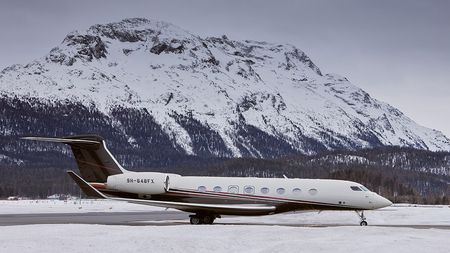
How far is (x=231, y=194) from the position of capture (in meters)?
41.3

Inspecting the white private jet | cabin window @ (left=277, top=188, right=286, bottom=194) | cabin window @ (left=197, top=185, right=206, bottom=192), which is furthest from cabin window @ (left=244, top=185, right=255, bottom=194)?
cabin window @ (left=197, top=185, right=206, bottom=192)

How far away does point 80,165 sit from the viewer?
1727 inches

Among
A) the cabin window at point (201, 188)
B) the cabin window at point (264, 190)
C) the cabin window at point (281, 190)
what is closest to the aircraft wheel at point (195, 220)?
the cabin window at point (201, 188)

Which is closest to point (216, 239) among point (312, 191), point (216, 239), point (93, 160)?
point (216, 239)

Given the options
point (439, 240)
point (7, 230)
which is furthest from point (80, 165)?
point (439, 240)

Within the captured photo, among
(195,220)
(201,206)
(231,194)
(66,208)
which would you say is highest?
(231,194)

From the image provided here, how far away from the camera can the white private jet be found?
1623 inches

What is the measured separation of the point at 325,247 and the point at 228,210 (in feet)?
55.6

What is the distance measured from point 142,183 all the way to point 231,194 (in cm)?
583

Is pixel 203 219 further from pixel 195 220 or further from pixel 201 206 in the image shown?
pixel 201 206

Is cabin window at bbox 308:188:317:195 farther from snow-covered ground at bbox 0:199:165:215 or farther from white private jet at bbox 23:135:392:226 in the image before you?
snow-covered ground at bbox 0:199:165:215

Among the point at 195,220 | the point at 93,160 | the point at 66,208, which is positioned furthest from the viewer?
the point at 66,208

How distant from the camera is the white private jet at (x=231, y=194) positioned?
135ft

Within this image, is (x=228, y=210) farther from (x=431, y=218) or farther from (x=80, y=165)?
(x=431, y=218)
